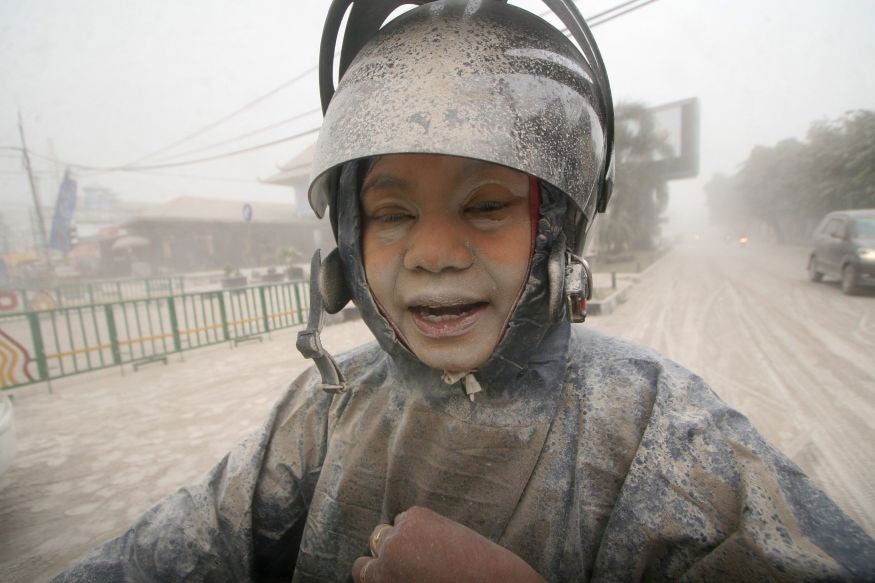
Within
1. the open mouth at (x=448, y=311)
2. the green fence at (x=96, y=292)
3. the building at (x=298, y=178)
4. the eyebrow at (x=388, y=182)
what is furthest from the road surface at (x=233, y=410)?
the building at (x=298, y=178)

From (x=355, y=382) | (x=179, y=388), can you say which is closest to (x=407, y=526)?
(x=355, y=382)

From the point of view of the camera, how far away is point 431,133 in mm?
921

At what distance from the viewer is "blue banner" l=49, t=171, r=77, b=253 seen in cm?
1788

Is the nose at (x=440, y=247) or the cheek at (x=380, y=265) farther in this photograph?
the cheek at (x=380, y=265)

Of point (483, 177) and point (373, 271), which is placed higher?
point (483, 177)

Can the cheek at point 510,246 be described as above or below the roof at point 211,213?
below

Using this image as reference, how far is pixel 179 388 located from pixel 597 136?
666cm

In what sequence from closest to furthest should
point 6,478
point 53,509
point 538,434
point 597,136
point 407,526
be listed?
point 407,526 < point 538,434 < point 597,136 < point 53,509 < point 6,478

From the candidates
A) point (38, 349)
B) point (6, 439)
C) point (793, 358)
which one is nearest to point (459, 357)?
point (6, 439)

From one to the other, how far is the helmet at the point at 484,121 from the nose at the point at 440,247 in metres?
0.17

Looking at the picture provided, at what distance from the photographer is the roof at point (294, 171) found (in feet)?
98.2

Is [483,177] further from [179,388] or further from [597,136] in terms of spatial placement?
[179,388]

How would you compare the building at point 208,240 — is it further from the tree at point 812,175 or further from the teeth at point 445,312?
the teeth at point 445,312

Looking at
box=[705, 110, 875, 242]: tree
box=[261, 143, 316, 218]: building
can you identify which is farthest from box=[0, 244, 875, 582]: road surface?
box=[261, 143, 316, 218]: building
